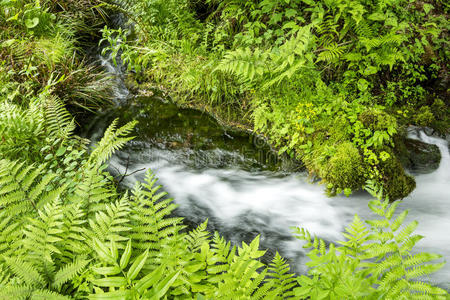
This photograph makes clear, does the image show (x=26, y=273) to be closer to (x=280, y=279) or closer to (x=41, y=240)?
(x=41, y=240)

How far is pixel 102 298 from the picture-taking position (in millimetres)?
1253

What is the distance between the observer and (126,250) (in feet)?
4.50

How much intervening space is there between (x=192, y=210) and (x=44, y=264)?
2050 mm

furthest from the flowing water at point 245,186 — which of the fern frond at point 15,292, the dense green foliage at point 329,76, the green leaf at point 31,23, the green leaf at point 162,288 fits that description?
the green leaf at point 31,23

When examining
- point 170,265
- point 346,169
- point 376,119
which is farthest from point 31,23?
point 376,119

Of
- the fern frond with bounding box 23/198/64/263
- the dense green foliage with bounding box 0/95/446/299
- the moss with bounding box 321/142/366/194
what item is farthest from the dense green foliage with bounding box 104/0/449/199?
the fern frond with bounding box 23/198/64/263

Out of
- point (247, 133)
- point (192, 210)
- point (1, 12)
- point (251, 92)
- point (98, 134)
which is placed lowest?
point (192, 210)

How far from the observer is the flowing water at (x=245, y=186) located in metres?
3.29

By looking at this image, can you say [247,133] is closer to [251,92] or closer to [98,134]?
[251,92]

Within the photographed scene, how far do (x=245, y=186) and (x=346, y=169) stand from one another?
4.50 ft

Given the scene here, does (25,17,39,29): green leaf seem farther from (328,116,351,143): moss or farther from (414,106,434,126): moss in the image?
(414,106,434,126): moss

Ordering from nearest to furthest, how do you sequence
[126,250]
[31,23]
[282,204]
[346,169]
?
[126,250]
[346,169]
[282,204]
[31,23]

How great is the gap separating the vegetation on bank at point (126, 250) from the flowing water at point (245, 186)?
2.20 feet

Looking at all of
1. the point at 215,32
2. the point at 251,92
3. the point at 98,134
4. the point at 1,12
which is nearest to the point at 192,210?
the point at 251,92
